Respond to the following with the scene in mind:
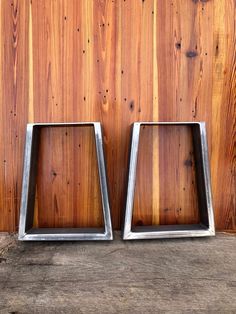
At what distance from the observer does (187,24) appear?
1.09 m

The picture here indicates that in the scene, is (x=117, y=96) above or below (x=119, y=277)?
above

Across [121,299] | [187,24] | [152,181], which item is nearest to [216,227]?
[152,181]

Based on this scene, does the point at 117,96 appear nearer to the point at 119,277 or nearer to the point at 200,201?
the point at 200,201

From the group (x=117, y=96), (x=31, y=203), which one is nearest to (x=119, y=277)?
(x=31, y=203)

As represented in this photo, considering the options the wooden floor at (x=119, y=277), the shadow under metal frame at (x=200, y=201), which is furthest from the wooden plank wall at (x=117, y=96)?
the wooden floor at (x=119, y=277)

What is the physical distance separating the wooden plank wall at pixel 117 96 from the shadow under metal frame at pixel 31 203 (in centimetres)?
6

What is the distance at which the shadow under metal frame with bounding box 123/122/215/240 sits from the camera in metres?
0.99

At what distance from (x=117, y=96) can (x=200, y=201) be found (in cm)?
55

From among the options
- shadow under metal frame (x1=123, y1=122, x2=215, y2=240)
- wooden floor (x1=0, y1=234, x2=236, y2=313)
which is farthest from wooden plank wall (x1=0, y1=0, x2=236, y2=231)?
wooden floor (x1=0, y1=234, x2=236, y2=313)

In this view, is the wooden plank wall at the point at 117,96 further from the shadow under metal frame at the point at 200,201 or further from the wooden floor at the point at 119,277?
the wooden floor at the point at 119,277

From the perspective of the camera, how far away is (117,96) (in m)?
1.10

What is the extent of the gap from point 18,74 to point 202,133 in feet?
2.53

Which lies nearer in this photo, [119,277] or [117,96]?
[119,277]

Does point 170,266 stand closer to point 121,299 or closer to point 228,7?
point 121,299
